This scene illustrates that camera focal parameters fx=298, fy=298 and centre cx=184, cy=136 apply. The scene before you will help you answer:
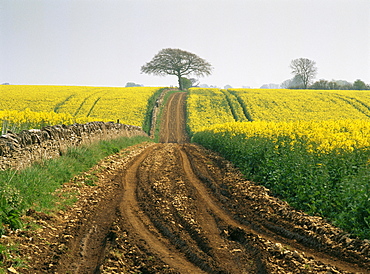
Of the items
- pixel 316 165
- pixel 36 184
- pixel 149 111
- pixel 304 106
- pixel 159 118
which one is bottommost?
pixel 36 184

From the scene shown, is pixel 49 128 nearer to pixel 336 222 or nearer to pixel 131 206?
pixel 131 206

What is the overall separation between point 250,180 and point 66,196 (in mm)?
6438

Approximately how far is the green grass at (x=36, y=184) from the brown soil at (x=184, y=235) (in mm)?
364

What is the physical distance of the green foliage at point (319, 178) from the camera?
6.85 metres

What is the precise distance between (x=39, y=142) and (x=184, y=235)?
6263 millimetres

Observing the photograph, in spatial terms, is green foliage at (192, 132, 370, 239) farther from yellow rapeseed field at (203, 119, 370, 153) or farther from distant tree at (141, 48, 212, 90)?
distant tree at (141, 48, 212, 90)

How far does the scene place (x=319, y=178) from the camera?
27.9ft

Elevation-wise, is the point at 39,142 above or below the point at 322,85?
below

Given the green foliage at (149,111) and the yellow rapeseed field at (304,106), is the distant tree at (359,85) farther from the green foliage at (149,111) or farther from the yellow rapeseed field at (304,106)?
the green foliage at (149,111)

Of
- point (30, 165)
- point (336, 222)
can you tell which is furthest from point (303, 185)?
point (30, 165)

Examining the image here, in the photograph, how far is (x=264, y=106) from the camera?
173 ft

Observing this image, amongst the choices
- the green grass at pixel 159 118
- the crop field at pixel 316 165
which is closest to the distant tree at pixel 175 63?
the green grass at pixel 159 118

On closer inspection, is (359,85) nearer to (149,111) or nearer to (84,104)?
(149,111)

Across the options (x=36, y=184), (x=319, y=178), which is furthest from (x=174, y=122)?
(x=36, y=184)
